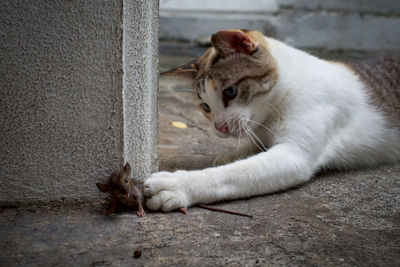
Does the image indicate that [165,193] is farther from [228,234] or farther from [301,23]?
[301,23]

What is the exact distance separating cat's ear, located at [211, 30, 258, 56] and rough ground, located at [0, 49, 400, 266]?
0.75m

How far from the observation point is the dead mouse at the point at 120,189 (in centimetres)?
137

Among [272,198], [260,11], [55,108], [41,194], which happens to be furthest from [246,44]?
[260,11]

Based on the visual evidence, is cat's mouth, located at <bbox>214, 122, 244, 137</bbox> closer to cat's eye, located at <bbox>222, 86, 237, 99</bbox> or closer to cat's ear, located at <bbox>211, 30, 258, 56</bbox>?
cat's eye, located at <bbox>222, 86, 237, 99</bbox>

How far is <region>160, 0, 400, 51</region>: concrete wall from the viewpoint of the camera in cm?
593

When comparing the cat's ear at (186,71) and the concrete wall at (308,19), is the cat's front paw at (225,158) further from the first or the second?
the concrete wall at (308,19)

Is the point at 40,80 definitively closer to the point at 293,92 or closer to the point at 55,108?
the point at 55,108

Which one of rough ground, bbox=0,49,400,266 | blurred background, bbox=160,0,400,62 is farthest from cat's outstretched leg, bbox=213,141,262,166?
blurred background, bbox=160,0,400,62

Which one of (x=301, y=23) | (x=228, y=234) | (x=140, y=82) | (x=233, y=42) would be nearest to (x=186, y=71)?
(x=233, y=42)

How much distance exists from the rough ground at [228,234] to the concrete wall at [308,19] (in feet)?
15.4

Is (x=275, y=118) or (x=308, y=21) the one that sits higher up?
(x=308, y=21)

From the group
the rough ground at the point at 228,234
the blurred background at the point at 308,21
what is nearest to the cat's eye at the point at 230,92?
the rough ground at the point at 228,234

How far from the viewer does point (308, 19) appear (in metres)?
5.99

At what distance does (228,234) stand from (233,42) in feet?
3.30
